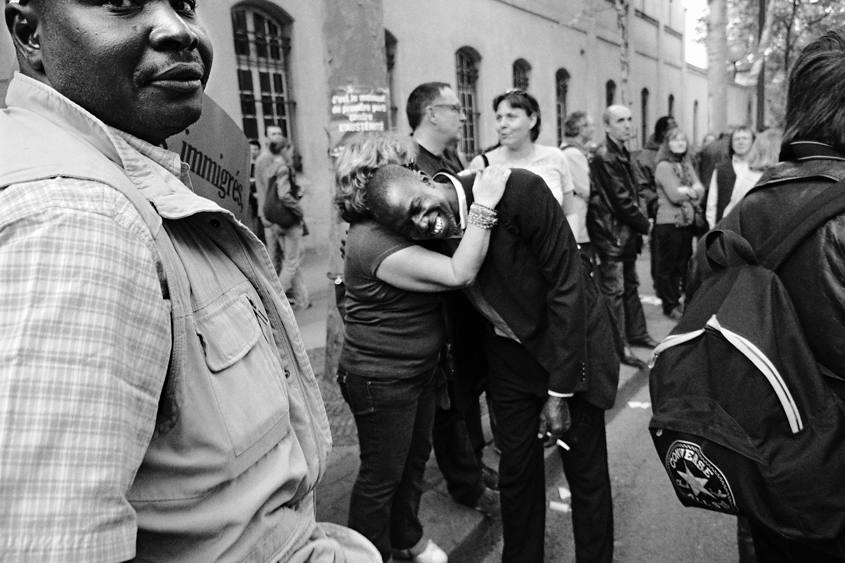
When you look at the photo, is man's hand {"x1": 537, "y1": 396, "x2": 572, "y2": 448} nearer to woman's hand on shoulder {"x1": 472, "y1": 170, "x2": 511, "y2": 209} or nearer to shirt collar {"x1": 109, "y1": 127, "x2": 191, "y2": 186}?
woman's hand on shoulder {"x1": 472, "y1": 170, "x2": 511, "y2": 209}

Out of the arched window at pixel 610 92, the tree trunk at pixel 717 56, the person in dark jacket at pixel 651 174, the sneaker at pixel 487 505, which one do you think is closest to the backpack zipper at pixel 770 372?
the sneaker at pixel 487 505

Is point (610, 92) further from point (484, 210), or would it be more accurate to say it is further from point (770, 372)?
point (770, 372)

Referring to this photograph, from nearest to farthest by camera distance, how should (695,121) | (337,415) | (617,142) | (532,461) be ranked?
1. (532,461)
2. (337,415)
3. (617,142)
4. (695,121)

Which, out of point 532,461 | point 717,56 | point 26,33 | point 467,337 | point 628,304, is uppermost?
point 717,56

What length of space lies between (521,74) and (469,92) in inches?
106

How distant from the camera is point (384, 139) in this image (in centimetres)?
250

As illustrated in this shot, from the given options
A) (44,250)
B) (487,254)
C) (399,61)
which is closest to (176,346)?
(44,250)

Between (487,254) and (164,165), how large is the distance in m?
1.50

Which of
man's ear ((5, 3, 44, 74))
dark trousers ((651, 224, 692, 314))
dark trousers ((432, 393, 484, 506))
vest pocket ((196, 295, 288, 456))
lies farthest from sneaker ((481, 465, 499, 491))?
dark trousers ((651, 224, 692, 314))

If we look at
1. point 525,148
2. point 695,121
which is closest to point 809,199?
point 525,148

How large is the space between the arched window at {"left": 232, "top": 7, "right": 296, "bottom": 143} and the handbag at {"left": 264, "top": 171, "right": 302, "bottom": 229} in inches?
88.6

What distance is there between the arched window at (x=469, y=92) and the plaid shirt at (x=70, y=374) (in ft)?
43.3

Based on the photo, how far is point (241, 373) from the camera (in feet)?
3.54

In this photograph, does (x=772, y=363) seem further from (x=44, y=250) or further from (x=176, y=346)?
(x=44, y=250)
